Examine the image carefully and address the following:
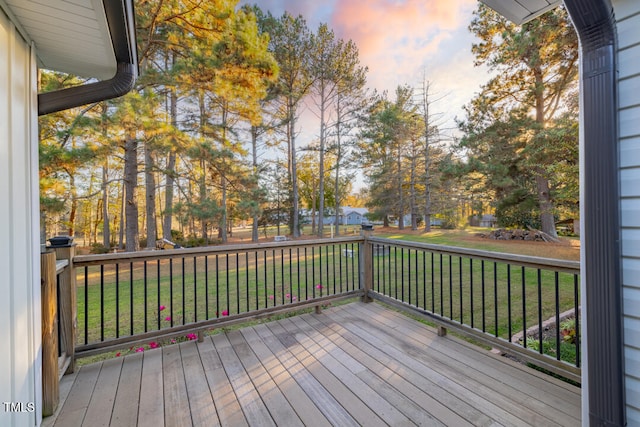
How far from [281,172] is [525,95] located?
37.3 feet

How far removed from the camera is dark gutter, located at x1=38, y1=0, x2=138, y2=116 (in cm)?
155

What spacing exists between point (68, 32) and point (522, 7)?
9.20 ft

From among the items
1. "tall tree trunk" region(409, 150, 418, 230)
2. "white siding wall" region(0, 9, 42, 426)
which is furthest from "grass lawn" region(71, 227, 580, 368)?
"tall tree trunk" region(409, 150, 418, 230)

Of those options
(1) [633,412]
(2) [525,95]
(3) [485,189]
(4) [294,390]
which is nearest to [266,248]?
(4) [294,390]

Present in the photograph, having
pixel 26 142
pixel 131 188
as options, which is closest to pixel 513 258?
pixel 26 142

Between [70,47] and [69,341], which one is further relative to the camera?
[69,341]

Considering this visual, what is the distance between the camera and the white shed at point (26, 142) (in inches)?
49.6

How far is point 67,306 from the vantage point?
212 centimetres

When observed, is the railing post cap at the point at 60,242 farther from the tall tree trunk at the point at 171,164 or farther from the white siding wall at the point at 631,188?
the tall tree trunk at the point at 171,164

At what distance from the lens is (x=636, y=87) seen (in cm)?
126

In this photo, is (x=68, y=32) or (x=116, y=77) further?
(x=116, y=77)

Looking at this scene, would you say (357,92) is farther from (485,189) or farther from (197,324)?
(197,324)

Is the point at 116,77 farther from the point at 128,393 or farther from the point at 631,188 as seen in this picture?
the point at 631,188

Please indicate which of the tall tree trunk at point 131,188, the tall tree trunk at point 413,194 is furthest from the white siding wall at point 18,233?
the tall tree trunk at point 413,194
